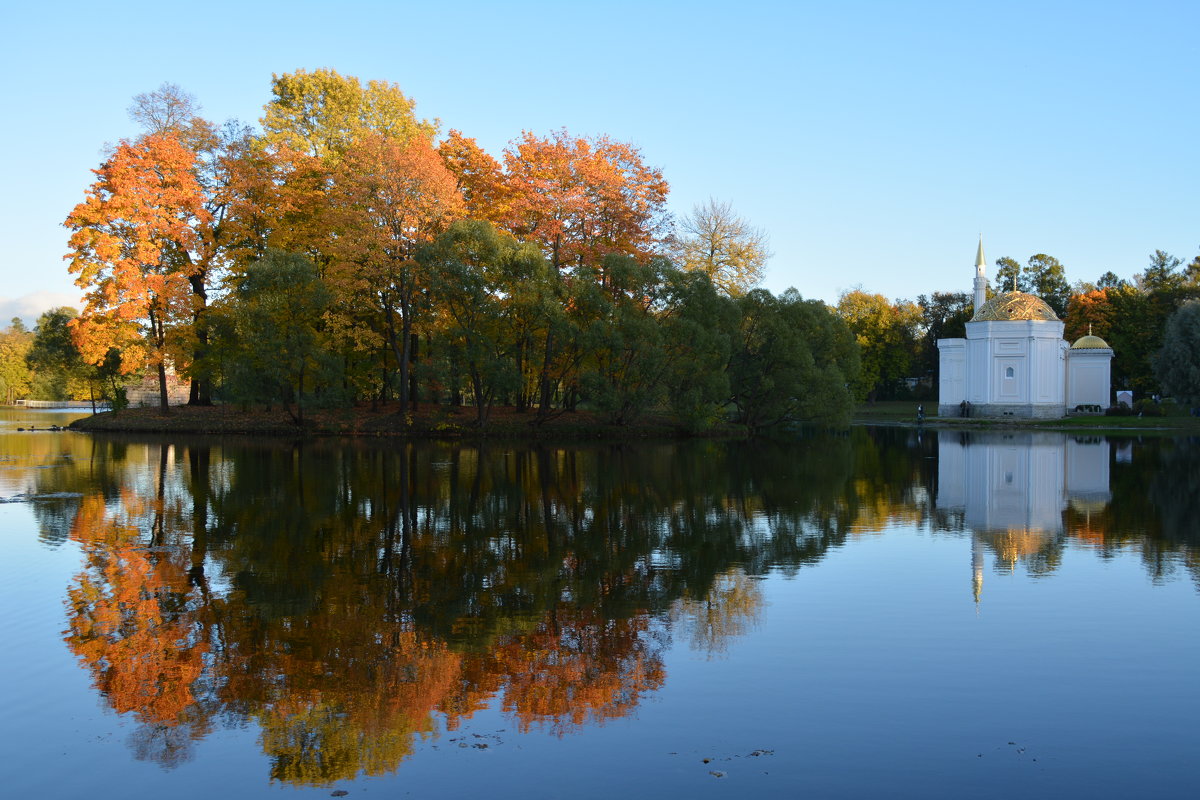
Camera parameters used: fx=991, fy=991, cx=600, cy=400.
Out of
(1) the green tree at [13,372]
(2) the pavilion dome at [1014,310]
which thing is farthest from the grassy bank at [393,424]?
(1) the green tree at [13,372]

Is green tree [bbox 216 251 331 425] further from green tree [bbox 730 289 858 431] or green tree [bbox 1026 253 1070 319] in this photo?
green tree [bbox 1026 253 1070 319]

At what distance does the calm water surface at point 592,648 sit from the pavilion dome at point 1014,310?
52.3 m

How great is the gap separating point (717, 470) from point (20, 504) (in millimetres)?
16890

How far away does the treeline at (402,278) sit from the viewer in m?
39.7

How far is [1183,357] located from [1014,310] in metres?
12.8

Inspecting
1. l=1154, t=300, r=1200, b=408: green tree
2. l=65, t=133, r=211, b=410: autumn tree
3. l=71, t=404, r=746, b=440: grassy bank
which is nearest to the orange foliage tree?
l=1154, t=300, r=1200, b=408: green tree

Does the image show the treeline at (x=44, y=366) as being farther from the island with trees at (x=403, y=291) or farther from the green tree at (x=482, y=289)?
the green tree at (x=482, y=289)

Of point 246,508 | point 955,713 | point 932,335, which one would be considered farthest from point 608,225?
point 932,335

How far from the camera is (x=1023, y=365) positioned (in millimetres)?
67375

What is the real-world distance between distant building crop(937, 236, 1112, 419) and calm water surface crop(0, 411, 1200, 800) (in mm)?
51337

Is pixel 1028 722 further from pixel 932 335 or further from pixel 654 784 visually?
pixel 932 335

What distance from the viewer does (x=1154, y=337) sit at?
73875mm

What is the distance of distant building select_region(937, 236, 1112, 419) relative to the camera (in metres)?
67.3

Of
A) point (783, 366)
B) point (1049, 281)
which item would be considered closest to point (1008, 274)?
point (1049, 281)
